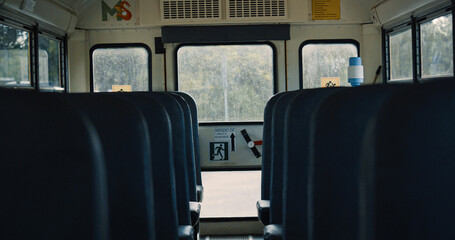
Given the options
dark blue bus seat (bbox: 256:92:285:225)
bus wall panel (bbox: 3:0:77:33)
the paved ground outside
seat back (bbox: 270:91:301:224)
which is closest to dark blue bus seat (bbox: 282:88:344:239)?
seat back (bbox: 270:91:301:224)

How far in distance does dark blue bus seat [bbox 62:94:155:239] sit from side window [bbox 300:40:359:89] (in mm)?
4315

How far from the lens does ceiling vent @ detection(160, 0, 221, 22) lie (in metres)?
4.82

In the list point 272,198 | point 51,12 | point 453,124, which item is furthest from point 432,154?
point 51,12

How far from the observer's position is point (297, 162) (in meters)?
1.09

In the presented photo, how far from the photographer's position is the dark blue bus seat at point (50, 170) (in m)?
0.62

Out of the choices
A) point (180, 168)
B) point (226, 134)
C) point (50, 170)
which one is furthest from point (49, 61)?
point (50, 170)

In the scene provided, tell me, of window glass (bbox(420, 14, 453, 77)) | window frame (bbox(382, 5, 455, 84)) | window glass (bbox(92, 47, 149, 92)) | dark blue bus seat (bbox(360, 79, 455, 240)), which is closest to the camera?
dark blue bus seat (bbox(360, 79, 455, 240))

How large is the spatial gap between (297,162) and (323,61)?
412 centimetres

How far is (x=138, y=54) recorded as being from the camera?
197 inches

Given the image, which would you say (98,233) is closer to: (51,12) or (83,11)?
(51,12)

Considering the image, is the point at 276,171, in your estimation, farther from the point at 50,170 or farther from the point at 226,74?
the point at 226,74

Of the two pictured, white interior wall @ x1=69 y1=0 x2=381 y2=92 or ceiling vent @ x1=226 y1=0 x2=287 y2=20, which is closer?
ceiling vent @ x1=226 y1=0 x2=287 y2=20

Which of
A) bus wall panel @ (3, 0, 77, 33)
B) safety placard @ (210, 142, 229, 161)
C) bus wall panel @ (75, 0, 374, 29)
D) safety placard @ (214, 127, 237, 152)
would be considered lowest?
safety placard @ (210, 142, 229, 161)

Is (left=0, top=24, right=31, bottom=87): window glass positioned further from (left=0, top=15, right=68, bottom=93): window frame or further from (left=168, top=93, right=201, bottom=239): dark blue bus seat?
(left=168, top=93, right=201, bottom=239): dark blue bus seat
